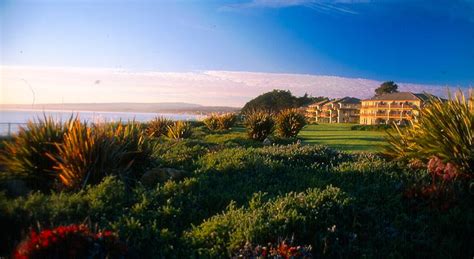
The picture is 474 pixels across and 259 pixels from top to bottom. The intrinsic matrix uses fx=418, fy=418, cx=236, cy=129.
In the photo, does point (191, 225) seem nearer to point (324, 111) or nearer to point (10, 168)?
point (10, 168)

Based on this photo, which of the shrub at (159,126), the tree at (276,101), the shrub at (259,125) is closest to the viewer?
the shrub at (259,125)

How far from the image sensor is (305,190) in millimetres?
7410

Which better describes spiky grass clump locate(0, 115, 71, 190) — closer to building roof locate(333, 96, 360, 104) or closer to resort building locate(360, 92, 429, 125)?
resort building locate(360, 92, 429, 125)

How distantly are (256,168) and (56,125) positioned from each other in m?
4.01

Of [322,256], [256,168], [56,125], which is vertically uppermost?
[56,125]

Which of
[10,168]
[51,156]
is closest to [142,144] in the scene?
[51,156]

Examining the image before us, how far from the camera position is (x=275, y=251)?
15.9 ft

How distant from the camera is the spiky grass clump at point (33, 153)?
6.75 metres

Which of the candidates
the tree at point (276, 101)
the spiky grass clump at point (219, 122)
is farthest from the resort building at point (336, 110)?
the spiky grass clump at point (219, 122)

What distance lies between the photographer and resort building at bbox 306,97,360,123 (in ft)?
354

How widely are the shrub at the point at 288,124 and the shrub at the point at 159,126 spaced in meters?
6.13

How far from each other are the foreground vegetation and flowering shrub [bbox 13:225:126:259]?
0.02 m

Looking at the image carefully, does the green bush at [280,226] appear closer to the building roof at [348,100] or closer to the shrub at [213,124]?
the shrub at [213,124]

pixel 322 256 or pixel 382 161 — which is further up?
pixel 382 161
